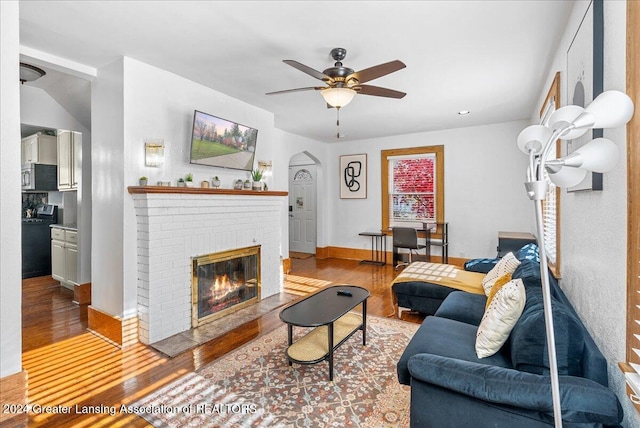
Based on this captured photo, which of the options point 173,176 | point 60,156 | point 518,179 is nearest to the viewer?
point 173,176

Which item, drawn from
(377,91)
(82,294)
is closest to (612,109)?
(377,91)

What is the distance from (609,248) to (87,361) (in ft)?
12.0

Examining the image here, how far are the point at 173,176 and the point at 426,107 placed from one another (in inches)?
139

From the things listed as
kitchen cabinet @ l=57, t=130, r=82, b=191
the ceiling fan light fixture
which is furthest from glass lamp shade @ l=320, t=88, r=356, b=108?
kitchen cabinet @ l=57, t=130, r=82, b=191

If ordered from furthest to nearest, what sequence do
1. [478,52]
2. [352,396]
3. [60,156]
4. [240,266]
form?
[60,156], [240,266], [478,52], [352,396]

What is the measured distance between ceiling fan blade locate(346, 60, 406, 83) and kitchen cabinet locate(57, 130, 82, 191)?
4.12 meters

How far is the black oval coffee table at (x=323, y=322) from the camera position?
2354mm

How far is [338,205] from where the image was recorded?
24.4ft

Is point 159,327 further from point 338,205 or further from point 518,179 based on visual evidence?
point 518,179

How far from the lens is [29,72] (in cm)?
310

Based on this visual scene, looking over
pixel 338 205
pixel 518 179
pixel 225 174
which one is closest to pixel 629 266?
pixel 225 174

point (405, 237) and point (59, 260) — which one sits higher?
point (405, 237)

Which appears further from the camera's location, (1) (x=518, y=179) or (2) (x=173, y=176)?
(1) (x=518, y=179)

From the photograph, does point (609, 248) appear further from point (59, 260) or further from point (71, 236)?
point (59, 260)
